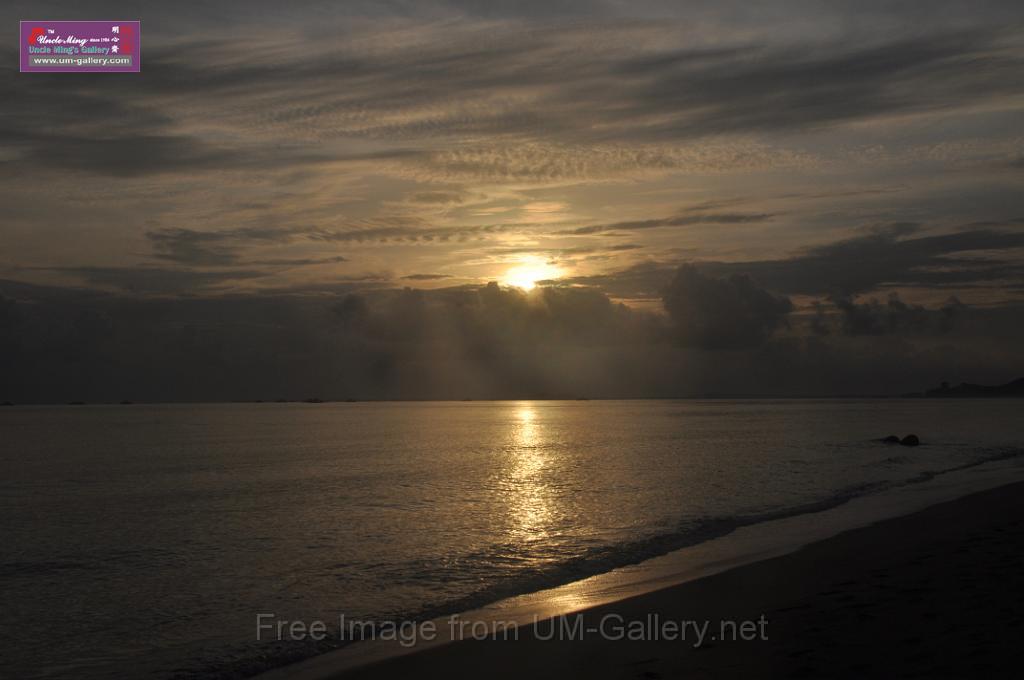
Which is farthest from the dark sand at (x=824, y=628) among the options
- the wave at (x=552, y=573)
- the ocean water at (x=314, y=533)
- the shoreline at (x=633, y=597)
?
the ocean water at (x=314, y=533)

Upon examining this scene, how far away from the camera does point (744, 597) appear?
14961mm

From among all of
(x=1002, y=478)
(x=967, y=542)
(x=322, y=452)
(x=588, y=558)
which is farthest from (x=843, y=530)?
(x=322, y=452)

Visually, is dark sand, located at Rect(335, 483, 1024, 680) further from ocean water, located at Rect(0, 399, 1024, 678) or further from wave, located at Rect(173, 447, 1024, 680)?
ocean water, located at Rect(0, 399, 1024, 678)

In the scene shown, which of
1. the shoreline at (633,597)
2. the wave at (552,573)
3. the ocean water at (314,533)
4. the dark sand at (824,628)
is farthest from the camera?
the ocean water at (314,533)

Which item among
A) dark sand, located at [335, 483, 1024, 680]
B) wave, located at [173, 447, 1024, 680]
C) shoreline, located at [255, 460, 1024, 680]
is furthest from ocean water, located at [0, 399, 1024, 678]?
dark sand, located at [335, 483, 1024, 680]

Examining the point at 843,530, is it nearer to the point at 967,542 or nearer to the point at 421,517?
the point at 967,542

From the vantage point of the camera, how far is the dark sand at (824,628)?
1003 centimetres

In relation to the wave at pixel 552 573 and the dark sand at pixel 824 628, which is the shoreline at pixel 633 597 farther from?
the wave at pixel 552 573

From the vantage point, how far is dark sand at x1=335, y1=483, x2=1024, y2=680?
32.9 ft

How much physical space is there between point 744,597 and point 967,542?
796cm

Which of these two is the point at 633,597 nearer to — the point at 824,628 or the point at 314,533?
the point at 824,628

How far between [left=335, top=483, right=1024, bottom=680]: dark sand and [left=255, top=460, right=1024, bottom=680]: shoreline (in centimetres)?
7

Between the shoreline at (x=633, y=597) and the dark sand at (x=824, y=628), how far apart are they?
7 cm

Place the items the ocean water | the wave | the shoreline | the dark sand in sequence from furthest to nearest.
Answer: the ocean water
the wave
the shoreline
the dark sand
